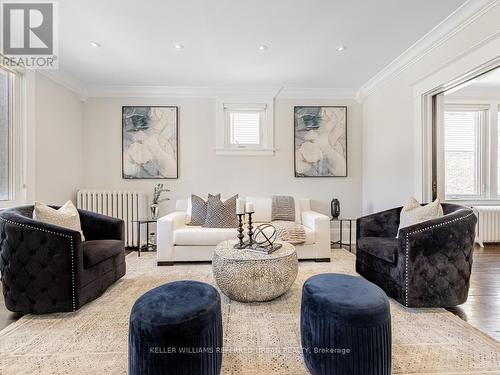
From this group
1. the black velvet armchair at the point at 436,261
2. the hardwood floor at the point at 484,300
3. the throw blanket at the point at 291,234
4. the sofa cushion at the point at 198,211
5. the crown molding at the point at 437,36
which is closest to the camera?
the hardwood floor at the point at 484,300

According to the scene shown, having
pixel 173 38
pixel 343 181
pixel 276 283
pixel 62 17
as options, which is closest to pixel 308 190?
pixel 343 181

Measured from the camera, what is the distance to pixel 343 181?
4.35m

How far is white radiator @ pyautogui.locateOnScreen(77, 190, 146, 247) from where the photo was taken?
396 cm

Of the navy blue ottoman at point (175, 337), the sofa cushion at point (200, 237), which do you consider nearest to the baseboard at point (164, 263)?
the sofa cushion at point (200, 237)

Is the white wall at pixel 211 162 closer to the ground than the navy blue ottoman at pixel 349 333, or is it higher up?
higher up

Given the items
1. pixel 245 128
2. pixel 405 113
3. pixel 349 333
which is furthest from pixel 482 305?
pixel 245 128

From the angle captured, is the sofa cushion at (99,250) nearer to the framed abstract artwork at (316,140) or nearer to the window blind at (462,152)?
the framed abstract artwork at (316,140)

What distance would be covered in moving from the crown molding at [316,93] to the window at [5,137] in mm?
3600

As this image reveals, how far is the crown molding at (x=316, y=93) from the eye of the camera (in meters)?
4.21

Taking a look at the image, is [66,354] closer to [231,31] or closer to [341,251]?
[231,31]

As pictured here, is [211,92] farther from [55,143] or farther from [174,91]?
[55,143]

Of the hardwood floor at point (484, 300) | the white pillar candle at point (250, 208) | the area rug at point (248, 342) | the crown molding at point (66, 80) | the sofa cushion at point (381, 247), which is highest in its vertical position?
the crown molding at point (66, 80)

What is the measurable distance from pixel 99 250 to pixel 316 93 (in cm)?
384

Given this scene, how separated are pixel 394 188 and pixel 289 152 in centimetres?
168
